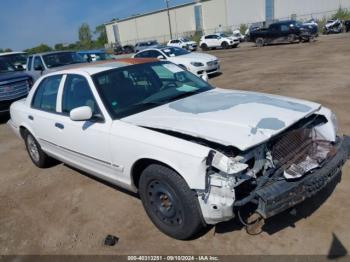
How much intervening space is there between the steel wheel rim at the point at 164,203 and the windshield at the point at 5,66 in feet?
33.0

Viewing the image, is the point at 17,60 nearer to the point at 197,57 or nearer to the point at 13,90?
the point at 13,90

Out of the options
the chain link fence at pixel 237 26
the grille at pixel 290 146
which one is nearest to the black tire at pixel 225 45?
the chain link fence at pixel 237 26

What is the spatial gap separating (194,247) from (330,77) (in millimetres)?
9080

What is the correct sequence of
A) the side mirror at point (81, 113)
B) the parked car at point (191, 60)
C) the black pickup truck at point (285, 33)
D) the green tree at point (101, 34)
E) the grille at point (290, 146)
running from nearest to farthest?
the grille at point (290, 146) → the side mirror at point (81, 113) → the parked car at point (191, 60) → the black pickup truck at point (285, 33) → the green tree at point (101, 34)

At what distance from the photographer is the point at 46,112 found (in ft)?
15.7

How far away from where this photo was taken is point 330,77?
10625mm

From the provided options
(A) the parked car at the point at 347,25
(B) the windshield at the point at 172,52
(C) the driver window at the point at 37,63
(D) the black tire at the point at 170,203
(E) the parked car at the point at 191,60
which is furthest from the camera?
(A) the parked car at the point at 347,25

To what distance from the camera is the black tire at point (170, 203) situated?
3.04 m

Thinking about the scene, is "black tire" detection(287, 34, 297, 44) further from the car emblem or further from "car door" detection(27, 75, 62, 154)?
"car door" detection(27, 75, 62, 154)

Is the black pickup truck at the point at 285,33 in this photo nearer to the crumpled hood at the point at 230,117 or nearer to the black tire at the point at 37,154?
the crumpled hood at the point at 230,117

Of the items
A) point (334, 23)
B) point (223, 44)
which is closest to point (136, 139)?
point (223, 44)

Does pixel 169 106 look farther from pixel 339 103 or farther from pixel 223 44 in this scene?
pixel 223 44

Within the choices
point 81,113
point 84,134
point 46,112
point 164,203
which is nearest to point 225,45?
point 46,112

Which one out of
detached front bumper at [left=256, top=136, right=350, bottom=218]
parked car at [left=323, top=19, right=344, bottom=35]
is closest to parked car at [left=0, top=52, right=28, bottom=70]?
detached front bumper at [left=256, top=136, right=350, bottom=218]
